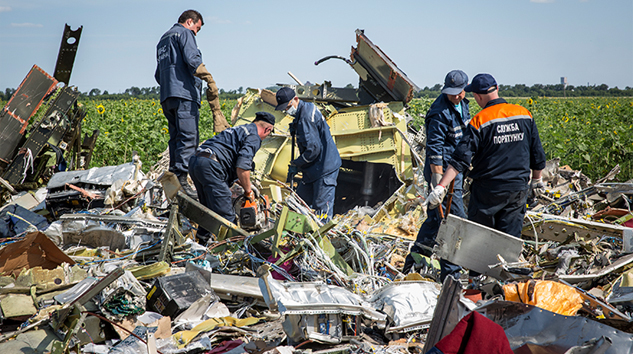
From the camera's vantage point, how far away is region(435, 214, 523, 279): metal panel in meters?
3.12

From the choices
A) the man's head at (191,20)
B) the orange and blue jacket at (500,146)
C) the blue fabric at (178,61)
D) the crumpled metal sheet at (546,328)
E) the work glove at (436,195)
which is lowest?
the crumpled metal sheet at (546,328)

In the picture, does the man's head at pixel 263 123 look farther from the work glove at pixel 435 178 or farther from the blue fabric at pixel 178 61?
the work glove at pixel 435 178

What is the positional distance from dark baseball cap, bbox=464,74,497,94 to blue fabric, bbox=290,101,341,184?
191 centimetres

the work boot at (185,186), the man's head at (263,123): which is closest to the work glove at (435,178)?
the man's head at (263,123)

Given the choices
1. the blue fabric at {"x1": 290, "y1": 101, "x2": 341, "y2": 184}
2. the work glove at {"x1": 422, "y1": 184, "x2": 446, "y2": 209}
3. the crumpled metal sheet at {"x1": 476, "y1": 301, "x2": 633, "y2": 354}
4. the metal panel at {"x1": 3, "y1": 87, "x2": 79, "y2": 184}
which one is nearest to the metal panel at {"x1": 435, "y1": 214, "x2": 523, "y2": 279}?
the work glove at {"x1": 422, "y1": 184, "x2": 446, "y2": 209}

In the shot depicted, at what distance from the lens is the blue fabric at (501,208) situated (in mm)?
3570

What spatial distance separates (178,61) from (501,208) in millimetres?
3649

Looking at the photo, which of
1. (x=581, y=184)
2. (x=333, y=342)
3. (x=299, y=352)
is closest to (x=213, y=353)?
(x=299, y=352)

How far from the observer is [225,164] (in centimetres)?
453

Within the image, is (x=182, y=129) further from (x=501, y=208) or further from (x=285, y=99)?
(x=501, y=208)

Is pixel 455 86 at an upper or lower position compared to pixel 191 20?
lower

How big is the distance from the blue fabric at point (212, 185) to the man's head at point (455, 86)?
2.26 metres

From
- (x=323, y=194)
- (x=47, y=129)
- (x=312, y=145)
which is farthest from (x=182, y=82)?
(x=47, y=129)

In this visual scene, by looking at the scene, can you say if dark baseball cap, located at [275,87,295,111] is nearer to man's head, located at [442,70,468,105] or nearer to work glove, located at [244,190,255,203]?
work glove, located at [244,190,255,203]
